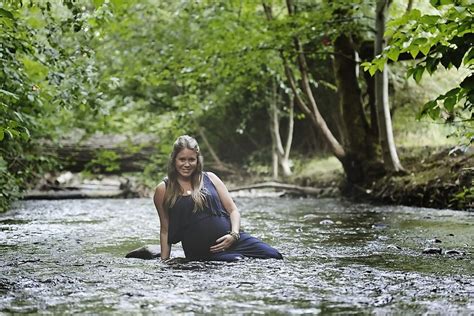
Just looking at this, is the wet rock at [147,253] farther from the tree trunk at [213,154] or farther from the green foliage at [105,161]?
the tree trunk at [213,154]

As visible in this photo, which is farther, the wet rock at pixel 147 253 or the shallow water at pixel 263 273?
the wet rock at pixel 147 253

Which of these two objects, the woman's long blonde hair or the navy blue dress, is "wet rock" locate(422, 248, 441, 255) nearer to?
the navy blue dress

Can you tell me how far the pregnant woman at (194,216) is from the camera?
5.73 metres

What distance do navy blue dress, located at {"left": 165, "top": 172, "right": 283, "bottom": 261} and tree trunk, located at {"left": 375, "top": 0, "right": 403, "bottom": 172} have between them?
24.4ft

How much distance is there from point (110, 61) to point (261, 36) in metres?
7.51


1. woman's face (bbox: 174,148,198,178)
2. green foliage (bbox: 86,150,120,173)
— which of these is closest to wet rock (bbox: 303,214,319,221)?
woman's face (bbox: 174,148,198,178)

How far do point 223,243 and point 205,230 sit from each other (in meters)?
0.20

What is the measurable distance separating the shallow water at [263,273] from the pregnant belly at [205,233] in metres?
0.20

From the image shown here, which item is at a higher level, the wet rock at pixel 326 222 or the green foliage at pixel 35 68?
the green foliage at pixel 35 68

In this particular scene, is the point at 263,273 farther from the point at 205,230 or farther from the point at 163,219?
the point at 163,219

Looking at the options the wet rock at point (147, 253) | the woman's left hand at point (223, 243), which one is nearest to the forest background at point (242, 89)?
the wet rock at point (147, 253)

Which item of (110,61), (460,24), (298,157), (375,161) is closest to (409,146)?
(375,161)

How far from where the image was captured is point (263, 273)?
16.8 ft

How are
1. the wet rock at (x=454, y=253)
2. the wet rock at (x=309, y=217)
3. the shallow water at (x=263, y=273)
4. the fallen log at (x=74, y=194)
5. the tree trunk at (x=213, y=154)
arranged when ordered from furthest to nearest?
the tree trunk at (x=213, y=154) < the fallen log at (x=74, y=194) < the wet rock at (x=309, y=217) < the wet rock at (x=454, y=253) < the shallow water at (x=263, y=273)
